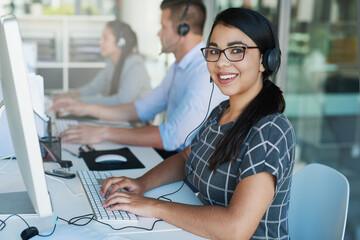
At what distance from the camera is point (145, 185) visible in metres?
1.58

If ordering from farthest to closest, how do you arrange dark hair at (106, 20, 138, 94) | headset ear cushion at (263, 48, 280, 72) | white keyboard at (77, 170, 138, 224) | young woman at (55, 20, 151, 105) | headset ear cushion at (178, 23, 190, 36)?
dark hair at (106, 20, 138, 94) → young woman at (55, 20, 151, 105) → headset ear cushion at (178, 23, 190, 36) → headset ear cushion at (263, 48, 280, 72) → white keyboard at (77, 170, 138, 224)

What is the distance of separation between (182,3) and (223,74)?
1242mm

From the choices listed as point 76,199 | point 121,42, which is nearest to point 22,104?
point 76,199

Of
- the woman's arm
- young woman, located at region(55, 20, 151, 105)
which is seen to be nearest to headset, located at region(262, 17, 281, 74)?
the woman's arm

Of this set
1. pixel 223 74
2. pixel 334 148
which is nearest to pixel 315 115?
pixel 334 148

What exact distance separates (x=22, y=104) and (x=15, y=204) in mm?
596

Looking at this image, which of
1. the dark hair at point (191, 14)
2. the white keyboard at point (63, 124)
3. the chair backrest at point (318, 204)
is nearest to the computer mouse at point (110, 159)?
the white keyboard at point (63, 124)

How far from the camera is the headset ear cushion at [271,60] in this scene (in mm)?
1407

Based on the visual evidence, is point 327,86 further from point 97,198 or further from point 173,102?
point 97,198

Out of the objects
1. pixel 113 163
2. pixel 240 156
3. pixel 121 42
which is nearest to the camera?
pixel 240 156

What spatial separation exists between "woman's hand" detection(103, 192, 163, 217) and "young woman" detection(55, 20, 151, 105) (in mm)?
2149

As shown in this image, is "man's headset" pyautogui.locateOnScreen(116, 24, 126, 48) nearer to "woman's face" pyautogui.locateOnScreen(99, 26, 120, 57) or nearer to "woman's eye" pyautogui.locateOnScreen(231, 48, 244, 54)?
"woman's face" pyautogui.locateOnScreen(99, 26, 120, 57)

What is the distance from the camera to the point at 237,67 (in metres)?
1.44

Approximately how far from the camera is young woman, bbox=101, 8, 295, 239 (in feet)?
4.05
